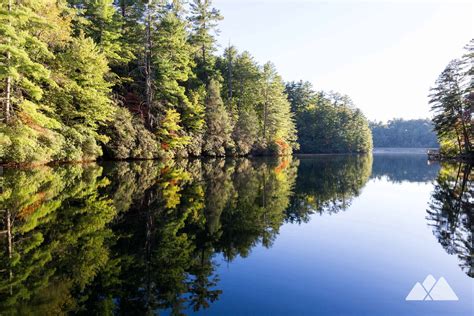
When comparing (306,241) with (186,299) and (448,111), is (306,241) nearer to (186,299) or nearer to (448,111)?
(186,299)

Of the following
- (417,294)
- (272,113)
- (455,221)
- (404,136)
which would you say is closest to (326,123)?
(272,113)

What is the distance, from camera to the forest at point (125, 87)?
15.5 m

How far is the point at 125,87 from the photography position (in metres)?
36.0

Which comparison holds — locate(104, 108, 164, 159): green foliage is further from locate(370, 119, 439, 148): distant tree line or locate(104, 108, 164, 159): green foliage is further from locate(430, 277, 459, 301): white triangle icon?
locate(370, 119, 439, 148): distant tree line

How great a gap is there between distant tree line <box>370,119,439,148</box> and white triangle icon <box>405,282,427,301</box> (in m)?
157

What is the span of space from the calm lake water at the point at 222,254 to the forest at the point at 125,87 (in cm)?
693

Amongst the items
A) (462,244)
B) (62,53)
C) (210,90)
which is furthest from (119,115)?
(462,244)

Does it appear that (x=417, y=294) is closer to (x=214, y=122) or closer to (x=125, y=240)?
(x=125, y=240)

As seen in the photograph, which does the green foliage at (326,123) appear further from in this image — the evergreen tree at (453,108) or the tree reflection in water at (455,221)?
the tree reflection in water at (455,221)

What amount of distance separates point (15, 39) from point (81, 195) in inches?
311

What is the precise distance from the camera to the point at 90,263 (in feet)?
16.7

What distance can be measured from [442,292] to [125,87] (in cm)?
3609

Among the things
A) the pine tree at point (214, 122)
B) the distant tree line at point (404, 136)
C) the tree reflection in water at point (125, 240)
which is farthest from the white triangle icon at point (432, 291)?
the distant tree line at point (404, 136)

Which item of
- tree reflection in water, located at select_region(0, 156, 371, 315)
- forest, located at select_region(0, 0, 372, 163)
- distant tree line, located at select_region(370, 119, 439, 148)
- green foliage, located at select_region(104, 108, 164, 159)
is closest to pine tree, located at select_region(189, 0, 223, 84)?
forest, located at select_region(0, 0, 372, 163)
